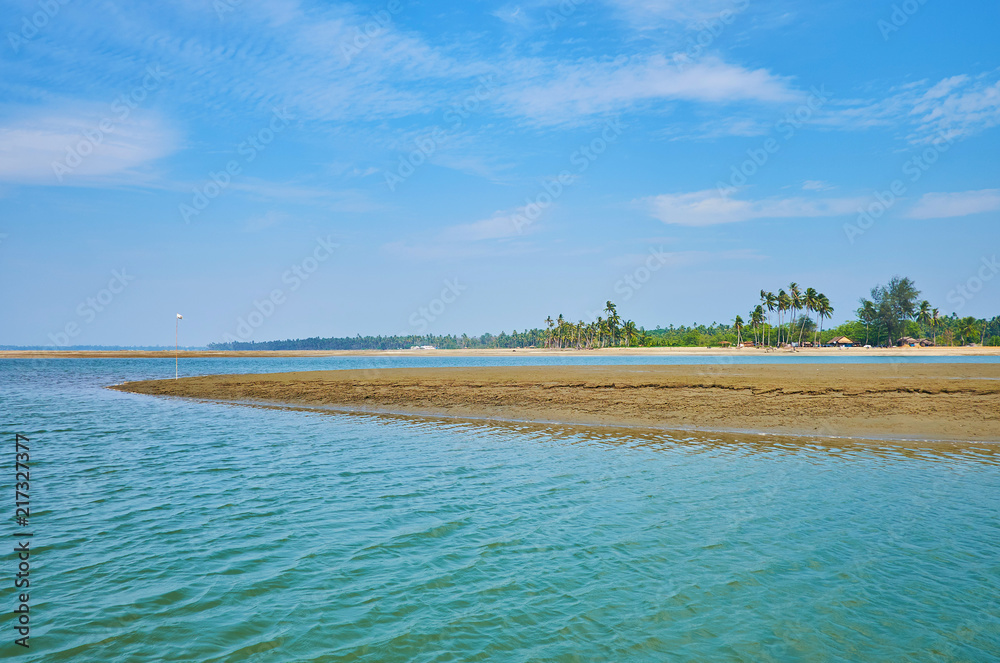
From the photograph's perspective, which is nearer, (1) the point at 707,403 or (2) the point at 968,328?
(1) the point at 707,403

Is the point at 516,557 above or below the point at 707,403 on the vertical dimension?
below

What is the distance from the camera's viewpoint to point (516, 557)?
31.1 feet

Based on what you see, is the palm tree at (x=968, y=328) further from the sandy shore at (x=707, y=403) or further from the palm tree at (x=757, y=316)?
the sandy shore at (x=707, y=403)

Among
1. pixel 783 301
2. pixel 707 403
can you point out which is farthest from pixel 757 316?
pixel 707 403

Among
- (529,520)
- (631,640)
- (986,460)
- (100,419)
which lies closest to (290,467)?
(529,520)

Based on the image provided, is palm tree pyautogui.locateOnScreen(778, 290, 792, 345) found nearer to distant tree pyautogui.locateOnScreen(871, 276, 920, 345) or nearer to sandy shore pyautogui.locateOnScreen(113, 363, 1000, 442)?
distant tree pyautogui.locateOnScreen(871, 276, 920, 345)

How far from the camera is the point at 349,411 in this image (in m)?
31.4

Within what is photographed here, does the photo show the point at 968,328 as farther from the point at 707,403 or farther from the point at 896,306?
the point at 707,403

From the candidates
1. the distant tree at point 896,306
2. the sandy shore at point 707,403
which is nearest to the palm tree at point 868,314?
the distant tree at point 896,306

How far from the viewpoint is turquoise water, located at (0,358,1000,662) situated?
6855 mm

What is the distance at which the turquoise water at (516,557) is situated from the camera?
6855 millimetres

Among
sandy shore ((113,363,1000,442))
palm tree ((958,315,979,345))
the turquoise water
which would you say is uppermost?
palm tree ((958,315,979,345))

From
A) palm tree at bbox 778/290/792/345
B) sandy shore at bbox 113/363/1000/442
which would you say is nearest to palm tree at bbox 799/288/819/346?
palm tree at bbox 778/290/792/345

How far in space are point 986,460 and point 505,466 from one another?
13.9 metres
